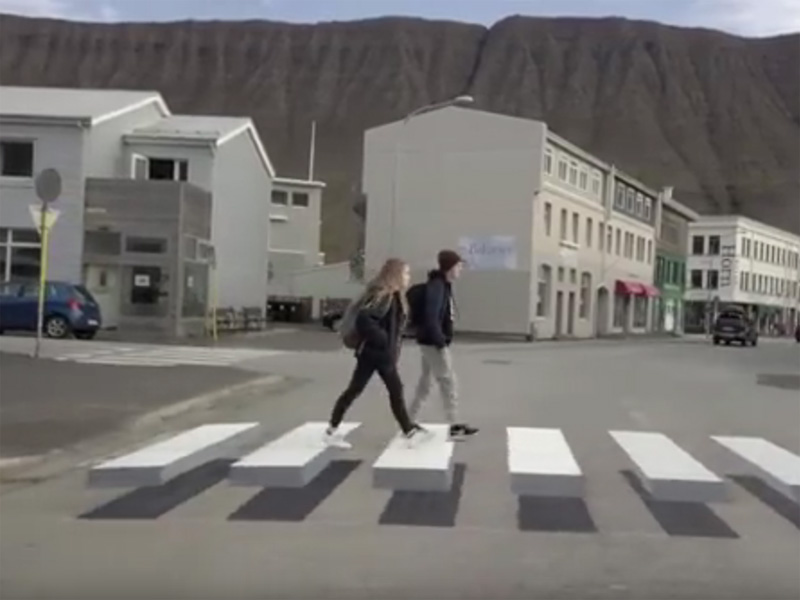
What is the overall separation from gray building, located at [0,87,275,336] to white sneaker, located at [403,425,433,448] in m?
26.4

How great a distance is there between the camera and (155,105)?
45.8 meters

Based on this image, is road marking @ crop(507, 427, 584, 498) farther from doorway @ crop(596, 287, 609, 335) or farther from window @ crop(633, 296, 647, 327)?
window @ crop(633, 296, 647, 327)

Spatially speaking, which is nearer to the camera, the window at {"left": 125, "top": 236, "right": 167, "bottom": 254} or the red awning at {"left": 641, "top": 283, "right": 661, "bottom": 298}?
the window at {"left": 125, "top": 236, "right": 167, "bottom": 254}

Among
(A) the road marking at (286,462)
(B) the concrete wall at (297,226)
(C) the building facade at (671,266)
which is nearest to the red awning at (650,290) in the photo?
(C) the building facade at (671,266)

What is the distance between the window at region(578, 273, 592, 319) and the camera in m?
66.0

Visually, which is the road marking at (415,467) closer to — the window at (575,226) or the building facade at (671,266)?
the window at (575,226)

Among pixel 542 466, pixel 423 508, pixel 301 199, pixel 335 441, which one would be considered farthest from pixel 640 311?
pixel 423 508

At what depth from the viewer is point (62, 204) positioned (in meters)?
38.6

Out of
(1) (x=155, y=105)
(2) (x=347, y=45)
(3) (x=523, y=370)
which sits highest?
(2) (x=347, y=45)

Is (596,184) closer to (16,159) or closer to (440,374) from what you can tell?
(16,159)

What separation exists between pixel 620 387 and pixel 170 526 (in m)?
15.7

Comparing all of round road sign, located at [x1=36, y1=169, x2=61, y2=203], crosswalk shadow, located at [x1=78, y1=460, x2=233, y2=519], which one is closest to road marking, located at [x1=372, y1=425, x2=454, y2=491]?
crosswalk shadow, located at [x1=78, y1=460, x2=233, y2=519]

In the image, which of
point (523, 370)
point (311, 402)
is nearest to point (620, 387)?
point (523, 370)

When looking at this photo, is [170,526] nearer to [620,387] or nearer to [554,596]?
[554,596]
